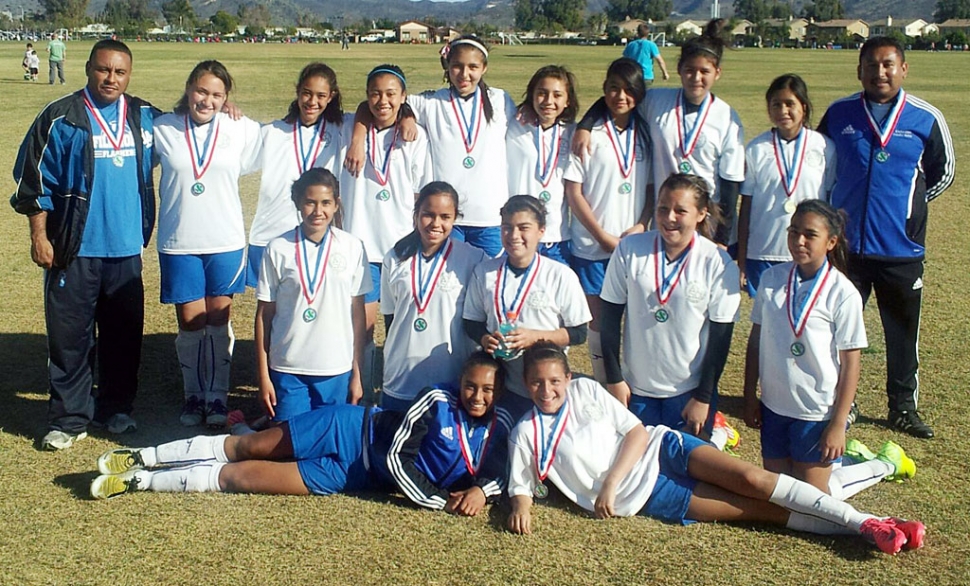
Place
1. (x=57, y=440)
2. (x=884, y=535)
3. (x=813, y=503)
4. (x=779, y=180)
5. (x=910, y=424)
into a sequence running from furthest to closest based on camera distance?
(x=910, y=424)
(x=779, y=180)
(x=57, y=440)
(x=813, y=503)
(x=884, y=535)

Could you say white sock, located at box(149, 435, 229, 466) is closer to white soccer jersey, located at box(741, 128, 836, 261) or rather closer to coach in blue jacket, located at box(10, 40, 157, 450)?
coach in blue jacket, located at box(10, 40, 157, 450)

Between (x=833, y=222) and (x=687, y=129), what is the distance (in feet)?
3.95

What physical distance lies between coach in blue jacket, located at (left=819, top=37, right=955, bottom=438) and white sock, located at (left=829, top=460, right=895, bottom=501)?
Answer: 811 mm

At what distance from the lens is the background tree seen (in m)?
138

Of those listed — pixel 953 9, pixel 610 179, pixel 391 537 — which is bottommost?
pixel 391 537

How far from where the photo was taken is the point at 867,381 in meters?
6.34

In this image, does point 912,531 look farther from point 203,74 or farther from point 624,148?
point 203,74

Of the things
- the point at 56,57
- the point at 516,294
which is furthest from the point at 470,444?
the point at 56,57

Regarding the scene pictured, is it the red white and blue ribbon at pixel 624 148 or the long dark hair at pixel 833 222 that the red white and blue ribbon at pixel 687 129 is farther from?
the long dark hair at pixel 833 222

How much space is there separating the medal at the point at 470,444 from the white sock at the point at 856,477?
1.65 m

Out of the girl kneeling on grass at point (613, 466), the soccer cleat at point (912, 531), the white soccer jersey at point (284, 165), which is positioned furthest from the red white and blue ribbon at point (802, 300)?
the white soccer jersey at point (284, 165)

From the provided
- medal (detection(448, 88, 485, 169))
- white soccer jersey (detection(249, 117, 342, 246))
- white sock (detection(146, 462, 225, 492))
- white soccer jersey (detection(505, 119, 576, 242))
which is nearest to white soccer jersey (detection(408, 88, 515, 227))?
medal (detection(448, 88, 485, 169))

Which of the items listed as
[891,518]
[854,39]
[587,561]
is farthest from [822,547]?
[854,39]

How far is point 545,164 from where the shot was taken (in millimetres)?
5535
